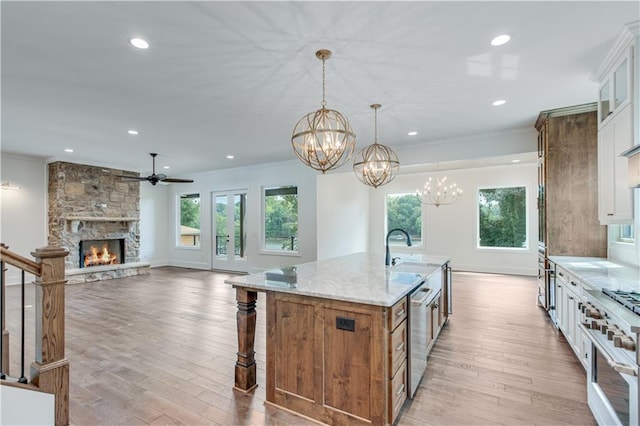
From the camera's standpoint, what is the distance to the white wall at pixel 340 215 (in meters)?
7.51

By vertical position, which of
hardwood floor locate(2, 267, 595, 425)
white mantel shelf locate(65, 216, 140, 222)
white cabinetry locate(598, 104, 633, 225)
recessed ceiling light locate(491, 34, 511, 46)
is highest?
recessed ceiling light locate(491, 34, 511, 46)

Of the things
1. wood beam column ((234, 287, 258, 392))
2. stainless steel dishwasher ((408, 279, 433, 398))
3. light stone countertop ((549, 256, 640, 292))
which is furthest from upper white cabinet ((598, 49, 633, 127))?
wood beam column ((234, 287, 258, 392))

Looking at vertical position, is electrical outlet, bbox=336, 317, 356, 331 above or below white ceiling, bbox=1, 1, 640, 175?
below

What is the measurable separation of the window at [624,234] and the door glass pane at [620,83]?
1.42 m

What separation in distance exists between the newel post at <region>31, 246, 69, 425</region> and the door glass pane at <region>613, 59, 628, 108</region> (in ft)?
15.4

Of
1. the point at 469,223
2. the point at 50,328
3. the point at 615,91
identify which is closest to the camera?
the point at 50,328

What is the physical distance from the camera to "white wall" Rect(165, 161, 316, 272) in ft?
25.2

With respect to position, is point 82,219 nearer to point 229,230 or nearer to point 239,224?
point 229,230

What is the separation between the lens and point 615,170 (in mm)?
2943

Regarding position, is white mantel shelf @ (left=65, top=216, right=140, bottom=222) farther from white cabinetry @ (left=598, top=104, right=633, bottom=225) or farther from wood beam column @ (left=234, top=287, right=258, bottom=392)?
white cabinetry @ (left=598, top=104, right=633, bottom=225)

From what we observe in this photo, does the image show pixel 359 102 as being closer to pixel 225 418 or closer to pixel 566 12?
pixel 566 12

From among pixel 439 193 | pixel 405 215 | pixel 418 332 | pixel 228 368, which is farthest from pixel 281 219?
pixel 418 332

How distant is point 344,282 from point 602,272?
244cm

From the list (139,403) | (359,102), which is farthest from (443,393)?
(359,102)
